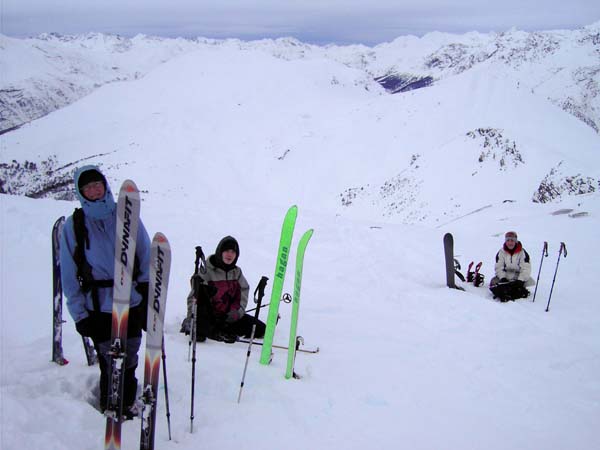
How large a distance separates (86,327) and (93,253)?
0.69 m

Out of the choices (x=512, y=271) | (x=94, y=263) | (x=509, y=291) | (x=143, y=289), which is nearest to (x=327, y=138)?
(x=512, y=271)

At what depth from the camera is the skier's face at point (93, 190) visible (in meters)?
3.60

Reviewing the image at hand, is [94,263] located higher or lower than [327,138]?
lower

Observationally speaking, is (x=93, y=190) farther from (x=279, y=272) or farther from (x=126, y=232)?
(x=279, y=272)

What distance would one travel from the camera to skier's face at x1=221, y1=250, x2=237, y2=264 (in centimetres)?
594

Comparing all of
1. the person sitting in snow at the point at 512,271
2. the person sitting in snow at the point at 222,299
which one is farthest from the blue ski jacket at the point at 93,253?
the person sitting in snow at the point at 512,271

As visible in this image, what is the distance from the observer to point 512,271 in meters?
9.33

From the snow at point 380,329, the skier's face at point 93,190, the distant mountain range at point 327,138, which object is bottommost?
the snow at point 380,329

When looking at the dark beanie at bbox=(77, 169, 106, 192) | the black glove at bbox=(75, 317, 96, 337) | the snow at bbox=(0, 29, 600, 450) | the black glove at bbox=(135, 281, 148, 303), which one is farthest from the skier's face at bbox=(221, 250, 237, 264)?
the dark beanie at bbox=(77, 169, 106, 192)

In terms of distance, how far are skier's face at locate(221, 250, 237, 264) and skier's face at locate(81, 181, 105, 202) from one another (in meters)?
2.45

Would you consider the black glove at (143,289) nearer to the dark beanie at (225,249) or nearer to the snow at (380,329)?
the snow at (380,329)

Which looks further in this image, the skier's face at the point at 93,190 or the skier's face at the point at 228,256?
the skier's face at the point at 228,256

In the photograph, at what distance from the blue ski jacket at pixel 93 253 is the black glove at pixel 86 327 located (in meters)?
0.05

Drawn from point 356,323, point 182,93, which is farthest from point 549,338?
point 182,93
